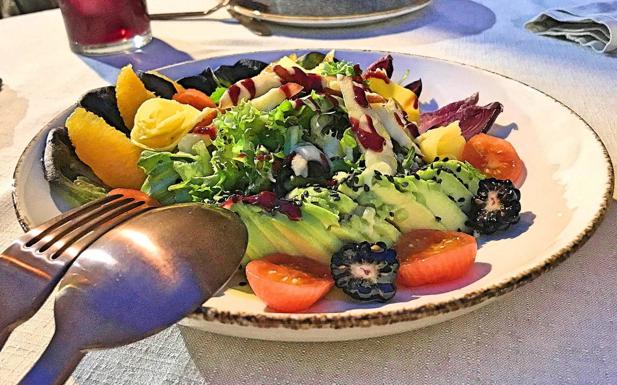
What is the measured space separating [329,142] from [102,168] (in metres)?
0.40

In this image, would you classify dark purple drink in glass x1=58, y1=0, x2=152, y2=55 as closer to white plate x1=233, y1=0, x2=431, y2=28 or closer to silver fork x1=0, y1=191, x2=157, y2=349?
white plate x1=233, y1=0, x2=431, y2=28

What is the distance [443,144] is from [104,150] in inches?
23.7

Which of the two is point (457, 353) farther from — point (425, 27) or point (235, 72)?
point (425, 27)

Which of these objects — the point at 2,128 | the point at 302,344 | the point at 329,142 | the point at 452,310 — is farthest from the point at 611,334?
the point at 2,128

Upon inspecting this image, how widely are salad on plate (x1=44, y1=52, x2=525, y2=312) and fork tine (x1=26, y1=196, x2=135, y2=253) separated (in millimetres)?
151

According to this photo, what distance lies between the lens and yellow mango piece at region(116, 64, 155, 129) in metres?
1.30

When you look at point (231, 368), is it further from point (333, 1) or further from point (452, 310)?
point (333, 1)

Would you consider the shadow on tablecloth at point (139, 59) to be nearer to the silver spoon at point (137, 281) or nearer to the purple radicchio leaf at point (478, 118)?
the purple radicchio leaf at point (478, 118)

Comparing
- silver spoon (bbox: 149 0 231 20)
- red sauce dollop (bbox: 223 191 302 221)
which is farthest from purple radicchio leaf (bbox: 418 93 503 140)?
silver spoon (bbox: 149 0 231 20)

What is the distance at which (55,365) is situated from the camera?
2.07 ft

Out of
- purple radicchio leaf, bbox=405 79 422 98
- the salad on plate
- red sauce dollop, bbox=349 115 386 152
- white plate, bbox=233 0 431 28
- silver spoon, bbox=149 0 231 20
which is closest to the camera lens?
the salad on plate

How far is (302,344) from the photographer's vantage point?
2.78 feet

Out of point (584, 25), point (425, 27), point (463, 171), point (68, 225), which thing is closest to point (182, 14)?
point (425, 27)

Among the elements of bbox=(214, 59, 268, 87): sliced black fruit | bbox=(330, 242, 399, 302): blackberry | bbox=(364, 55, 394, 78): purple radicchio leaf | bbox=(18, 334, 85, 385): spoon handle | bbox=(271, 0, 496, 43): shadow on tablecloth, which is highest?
bbox=(18, 334, 85, 385): spoon handle
